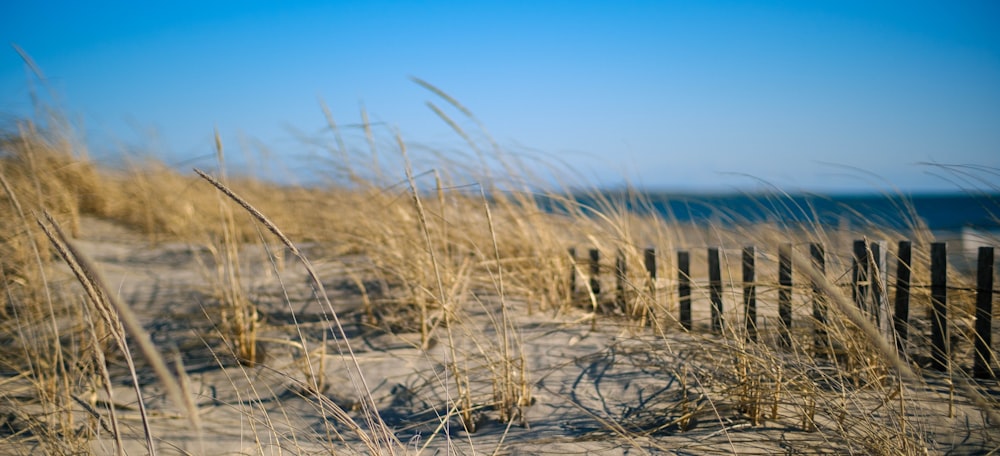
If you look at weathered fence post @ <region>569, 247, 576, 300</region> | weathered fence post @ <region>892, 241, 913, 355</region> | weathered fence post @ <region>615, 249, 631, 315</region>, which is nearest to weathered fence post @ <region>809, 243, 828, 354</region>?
weathered fence post @ <region>892, 241, 913, 355</region>

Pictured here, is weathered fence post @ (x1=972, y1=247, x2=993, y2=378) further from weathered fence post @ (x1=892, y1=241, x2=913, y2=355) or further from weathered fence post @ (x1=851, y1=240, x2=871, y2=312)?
weathered fence post @ (x1=851, y1=240, x2=871, y2=312)

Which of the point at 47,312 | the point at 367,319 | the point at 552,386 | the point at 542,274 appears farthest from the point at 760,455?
the point at 47,312

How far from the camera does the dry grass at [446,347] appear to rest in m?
1.52

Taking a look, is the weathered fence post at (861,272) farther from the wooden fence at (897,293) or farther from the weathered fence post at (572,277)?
the weathered fence post at (572,277)

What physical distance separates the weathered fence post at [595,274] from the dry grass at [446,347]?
4cm

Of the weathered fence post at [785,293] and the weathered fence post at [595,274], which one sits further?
the weathered fence post at [595,274]

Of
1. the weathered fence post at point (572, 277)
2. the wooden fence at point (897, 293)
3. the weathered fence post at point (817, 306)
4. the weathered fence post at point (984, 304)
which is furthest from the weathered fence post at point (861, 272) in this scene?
the weathered fence post at point (572, 277)

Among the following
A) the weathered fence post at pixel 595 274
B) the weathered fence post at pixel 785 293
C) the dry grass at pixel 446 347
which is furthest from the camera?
the weathered fence post at pixel 595 274

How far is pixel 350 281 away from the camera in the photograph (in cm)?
337

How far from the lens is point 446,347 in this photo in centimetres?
247

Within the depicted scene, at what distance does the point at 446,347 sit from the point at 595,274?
89 centimetres

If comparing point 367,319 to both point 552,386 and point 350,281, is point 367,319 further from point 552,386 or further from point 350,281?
point 552,386

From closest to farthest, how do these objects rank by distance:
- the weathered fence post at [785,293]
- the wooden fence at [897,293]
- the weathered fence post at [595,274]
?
the wooden fence at [897,293] < the weathered fence post at [785,293] < the weathered fence post at [595,274]

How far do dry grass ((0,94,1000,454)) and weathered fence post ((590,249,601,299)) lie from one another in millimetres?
38
